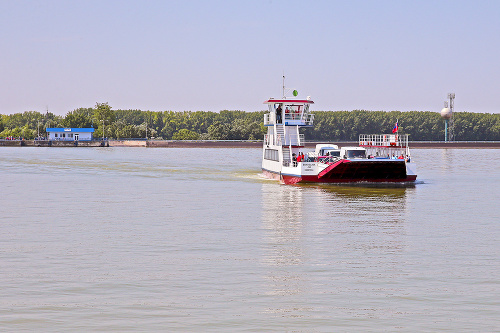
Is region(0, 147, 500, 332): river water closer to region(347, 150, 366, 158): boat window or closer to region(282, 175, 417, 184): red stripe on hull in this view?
region(282, 175, 417, 184): red stripe on hull

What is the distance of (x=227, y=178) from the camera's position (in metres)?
69.7

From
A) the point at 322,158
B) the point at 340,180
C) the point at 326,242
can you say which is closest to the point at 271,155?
the point at 322,158

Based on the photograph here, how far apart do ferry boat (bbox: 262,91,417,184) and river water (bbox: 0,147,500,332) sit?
45.6ft

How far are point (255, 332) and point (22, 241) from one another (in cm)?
1486

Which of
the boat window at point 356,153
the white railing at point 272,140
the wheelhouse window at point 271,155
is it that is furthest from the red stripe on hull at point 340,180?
the white railing at point 272,140

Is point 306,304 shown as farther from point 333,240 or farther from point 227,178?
point 227,178

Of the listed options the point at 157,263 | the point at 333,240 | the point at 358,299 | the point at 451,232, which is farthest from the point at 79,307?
the point at 451,232

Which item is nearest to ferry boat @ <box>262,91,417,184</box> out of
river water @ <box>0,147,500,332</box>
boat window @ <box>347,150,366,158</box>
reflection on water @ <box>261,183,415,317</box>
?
boat window @ <box>347,150,366,158</box>

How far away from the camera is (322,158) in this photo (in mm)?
66250

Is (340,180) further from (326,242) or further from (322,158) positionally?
(326,242)

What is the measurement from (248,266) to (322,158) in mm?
45256

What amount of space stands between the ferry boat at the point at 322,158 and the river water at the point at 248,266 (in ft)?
45.6

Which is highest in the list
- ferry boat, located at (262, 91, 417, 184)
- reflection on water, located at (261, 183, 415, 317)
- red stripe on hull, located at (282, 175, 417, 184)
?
ferry boat, located at (262, 91, 417, 184)

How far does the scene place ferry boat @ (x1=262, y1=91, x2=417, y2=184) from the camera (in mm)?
57531
